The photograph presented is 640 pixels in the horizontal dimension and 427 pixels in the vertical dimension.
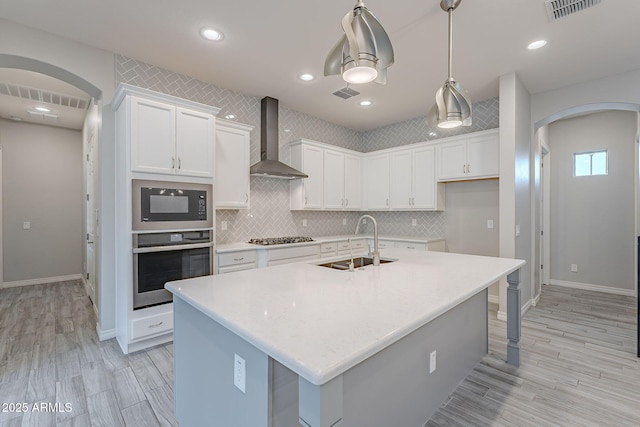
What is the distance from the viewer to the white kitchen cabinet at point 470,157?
397cm

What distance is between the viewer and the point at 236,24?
8.36 feet

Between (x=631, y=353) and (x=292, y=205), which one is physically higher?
(x=292, y=205)

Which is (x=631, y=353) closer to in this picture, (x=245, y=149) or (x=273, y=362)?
(x=273, y=362)

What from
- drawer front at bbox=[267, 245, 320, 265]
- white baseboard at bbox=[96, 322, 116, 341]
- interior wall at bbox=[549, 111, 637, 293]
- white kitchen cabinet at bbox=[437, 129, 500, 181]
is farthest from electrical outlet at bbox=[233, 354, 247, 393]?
interior wall at bbox=[549, 111, 637, 293]

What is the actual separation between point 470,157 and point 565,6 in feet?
6.73

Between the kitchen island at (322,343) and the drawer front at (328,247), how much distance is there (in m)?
2.08

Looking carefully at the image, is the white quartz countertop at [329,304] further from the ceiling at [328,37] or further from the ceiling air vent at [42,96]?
the ceiling air vent at [42,96]

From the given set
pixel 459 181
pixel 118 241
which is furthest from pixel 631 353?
pixel 118 241

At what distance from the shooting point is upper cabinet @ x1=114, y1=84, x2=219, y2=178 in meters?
2.71

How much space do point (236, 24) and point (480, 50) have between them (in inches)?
93.1

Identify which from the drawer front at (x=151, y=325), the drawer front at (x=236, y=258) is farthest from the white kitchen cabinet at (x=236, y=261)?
the drawer front at (x=151, y=325)

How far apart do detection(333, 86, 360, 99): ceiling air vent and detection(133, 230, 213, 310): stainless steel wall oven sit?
2.46 metres

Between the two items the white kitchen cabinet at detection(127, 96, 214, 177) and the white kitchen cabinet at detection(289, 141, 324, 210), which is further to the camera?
the white kitchen cabinet at detection(289, 141, 324, 210)

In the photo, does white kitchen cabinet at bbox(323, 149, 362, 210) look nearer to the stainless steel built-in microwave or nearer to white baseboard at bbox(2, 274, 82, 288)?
the stainless steel built-in microwave
